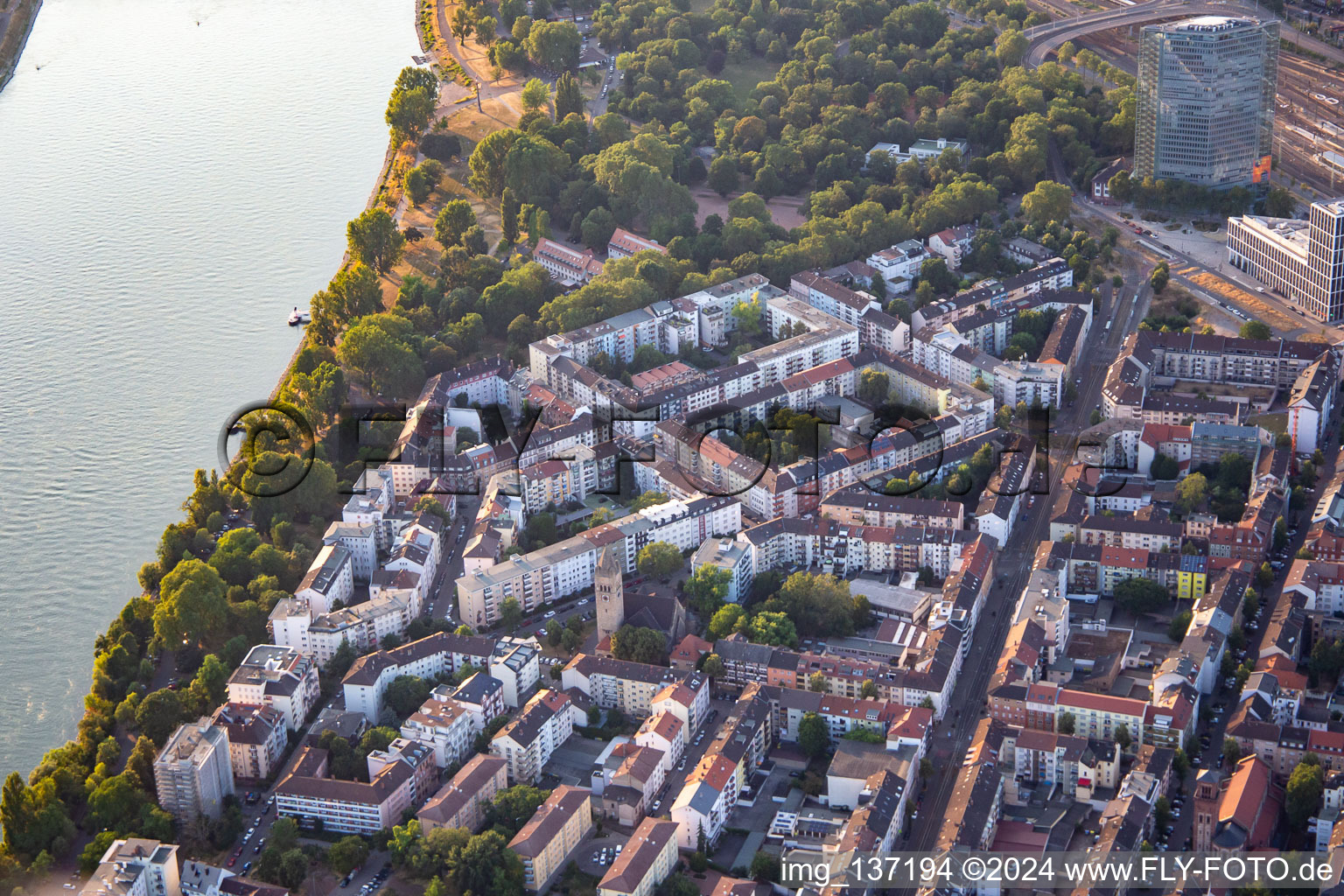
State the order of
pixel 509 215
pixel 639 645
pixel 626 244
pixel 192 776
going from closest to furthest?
pixel 192 776 → pixel 639 645 → pixel 626 244 → pixel 509 215

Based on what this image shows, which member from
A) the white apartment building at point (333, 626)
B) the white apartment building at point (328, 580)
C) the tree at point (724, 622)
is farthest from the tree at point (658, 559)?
the white apartment building at point (328, 580)

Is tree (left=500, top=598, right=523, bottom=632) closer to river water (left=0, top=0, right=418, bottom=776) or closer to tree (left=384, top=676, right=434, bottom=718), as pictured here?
tree (left=384, top=676, right=434, bottom=718)

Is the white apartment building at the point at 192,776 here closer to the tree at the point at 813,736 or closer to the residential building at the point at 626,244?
the tree at the point at 813,736

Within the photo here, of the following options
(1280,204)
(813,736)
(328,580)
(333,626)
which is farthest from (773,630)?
(1280,204)

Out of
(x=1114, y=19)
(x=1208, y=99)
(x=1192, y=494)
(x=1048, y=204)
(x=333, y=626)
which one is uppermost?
(x=1114, y=19)

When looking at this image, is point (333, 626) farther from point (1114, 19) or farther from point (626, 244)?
point (1114, 19)

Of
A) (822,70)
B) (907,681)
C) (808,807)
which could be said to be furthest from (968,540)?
(822,70)
